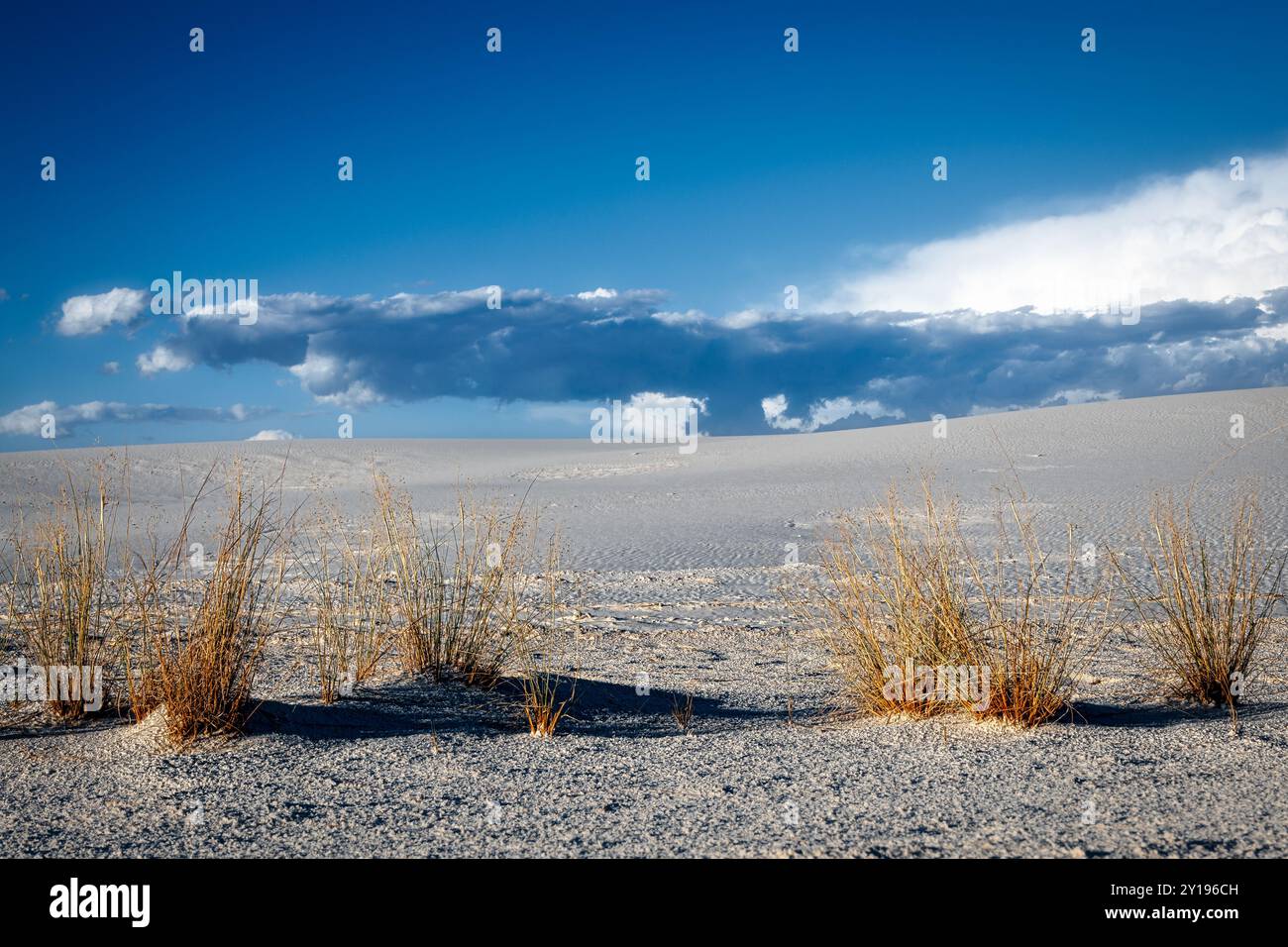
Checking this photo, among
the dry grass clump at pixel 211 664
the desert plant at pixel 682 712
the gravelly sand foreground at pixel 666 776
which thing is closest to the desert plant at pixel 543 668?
the gravelly sand foreground at pixel 666 776

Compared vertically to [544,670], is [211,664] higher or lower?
higher

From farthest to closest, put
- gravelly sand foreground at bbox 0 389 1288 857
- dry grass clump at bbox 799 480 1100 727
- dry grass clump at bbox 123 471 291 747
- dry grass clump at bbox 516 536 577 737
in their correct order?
dry grass clump at bbox 516 536 577 737
dry grass clump at bbox 799 480 1100 727
dry grass clump at bbox 123 471 291 747
gravelly sand foreground at bbox 0 389 1288 857

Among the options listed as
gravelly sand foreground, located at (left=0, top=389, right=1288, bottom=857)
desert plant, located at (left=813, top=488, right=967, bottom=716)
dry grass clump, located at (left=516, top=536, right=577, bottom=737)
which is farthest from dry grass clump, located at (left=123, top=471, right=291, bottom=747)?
desert plant, located at (left=813, top=488, right=967, bottom=716)

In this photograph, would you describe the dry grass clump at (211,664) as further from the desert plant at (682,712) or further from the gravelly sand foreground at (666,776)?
the desert plant at (682,712)

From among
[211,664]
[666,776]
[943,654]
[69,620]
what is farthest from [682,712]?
[69,620]

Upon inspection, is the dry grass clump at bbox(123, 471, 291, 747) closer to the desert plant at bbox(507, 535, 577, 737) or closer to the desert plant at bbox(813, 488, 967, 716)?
the desert plant at bbox(507, 535, 577, 737)

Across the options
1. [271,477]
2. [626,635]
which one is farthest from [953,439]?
[626,635]

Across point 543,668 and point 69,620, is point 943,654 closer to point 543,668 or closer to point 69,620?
point 543,668

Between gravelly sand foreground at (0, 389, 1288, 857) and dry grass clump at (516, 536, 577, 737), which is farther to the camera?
dry grass clump at (516, 536, 577, 737)

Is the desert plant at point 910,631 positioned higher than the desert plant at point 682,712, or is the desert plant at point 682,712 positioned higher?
the desert plant at point 910,631
